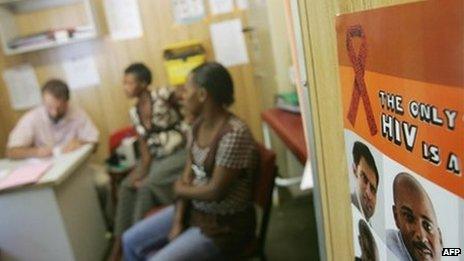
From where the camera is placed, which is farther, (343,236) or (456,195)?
(343,236)

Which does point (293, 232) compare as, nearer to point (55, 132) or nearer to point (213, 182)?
point (213, 182)

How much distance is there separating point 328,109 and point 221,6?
2553 millimetres

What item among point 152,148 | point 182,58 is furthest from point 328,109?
point 182,58

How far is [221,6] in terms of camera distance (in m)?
3.02

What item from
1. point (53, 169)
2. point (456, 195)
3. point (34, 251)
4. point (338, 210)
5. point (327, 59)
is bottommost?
point (34, 251)

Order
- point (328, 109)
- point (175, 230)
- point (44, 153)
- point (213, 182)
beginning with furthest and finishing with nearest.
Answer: point (44, 153)
point (175, 230)
point (213, 182)
point (328, 109)

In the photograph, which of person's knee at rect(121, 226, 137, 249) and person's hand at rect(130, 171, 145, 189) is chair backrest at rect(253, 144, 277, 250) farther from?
person's hand at rect(130, 171, 145, 189)

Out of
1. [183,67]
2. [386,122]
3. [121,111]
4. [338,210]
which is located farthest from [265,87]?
[386,122]

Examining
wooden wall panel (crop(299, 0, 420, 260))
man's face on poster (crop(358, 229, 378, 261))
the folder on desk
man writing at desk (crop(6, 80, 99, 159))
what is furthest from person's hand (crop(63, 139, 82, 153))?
man's face on poster (crop(358, 229, 378, 261))

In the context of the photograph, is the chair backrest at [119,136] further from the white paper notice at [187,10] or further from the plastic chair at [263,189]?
the plastic chair at [263,189]

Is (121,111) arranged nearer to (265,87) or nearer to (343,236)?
(265,87)

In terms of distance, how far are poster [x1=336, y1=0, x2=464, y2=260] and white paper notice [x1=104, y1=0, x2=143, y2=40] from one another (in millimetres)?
2709

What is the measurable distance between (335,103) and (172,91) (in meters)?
2.20

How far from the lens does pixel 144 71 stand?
2.67 m
